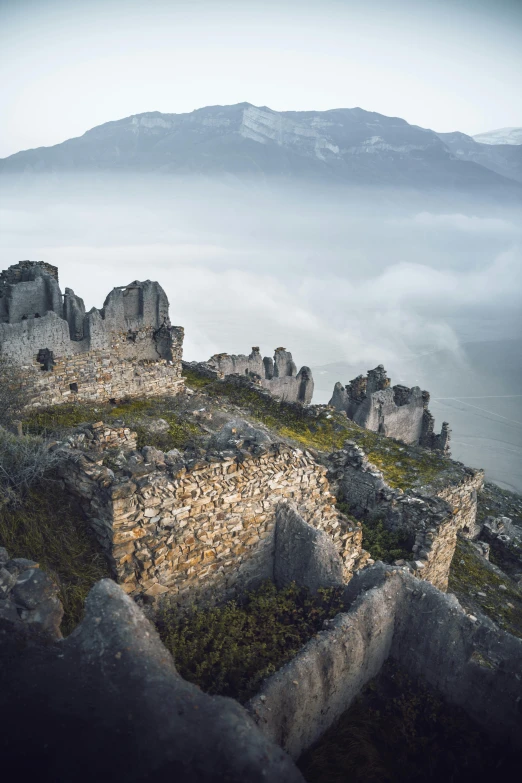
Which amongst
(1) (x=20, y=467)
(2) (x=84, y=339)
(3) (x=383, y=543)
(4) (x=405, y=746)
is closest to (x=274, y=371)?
(2) (x=84, y=339)

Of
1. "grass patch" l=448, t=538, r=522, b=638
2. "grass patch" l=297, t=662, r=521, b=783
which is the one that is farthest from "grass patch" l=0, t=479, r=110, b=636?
"grass patch" l=448, t=538, r=522, b=638

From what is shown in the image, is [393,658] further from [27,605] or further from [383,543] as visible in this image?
[27,605]

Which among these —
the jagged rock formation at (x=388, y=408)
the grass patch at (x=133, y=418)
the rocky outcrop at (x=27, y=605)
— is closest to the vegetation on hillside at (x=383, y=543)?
the grass patch at (x=133, y=418)

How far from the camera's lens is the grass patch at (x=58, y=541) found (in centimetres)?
531

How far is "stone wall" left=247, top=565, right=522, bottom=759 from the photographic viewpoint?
4625mm

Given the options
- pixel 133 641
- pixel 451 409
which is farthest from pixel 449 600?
pixel 451 409

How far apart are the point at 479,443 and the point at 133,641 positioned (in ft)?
223

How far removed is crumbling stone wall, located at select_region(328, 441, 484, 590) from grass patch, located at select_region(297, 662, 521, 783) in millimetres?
3452

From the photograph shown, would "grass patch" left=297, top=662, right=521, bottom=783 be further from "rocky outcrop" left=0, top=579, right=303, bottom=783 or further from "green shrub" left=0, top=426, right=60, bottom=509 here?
"green shrub" left=0, top=426, right=60, bottom=509

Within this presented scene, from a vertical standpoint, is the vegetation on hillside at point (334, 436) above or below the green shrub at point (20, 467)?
below

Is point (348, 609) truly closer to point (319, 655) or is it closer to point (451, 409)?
point (319, 655)

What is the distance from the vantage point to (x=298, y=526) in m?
7.09

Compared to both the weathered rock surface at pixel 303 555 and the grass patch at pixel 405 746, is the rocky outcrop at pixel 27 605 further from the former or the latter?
the weathered rock surface at pixel 303 555

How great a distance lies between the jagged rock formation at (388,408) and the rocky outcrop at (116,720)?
19296 mm
